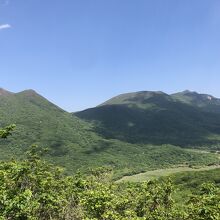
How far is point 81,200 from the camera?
5166cm

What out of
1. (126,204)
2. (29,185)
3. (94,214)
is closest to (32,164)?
(29,185)

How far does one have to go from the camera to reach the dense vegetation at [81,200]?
40906 mm

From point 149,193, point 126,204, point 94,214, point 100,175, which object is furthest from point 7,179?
point 100,175

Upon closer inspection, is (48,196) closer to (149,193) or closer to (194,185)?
(149,193)

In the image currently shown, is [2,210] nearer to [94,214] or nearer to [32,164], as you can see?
[94,214]

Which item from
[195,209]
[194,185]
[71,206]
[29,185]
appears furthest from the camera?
[194,185]

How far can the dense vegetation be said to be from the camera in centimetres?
4091

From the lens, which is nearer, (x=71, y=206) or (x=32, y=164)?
(x=71, y=206)

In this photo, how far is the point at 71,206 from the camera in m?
67.6

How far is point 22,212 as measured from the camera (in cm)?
3825

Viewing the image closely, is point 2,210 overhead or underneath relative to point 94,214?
overhead

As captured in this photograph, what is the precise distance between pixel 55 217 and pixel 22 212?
1118 inches

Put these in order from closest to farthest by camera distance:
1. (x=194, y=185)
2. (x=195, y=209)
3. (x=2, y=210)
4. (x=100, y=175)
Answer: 1. (x=2, y=210)
2. (x=195, y=209)
3. (x=100, y=175)
4. (x=194, y=185)

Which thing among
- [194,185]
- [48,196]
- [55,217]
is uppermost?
[48,196]
